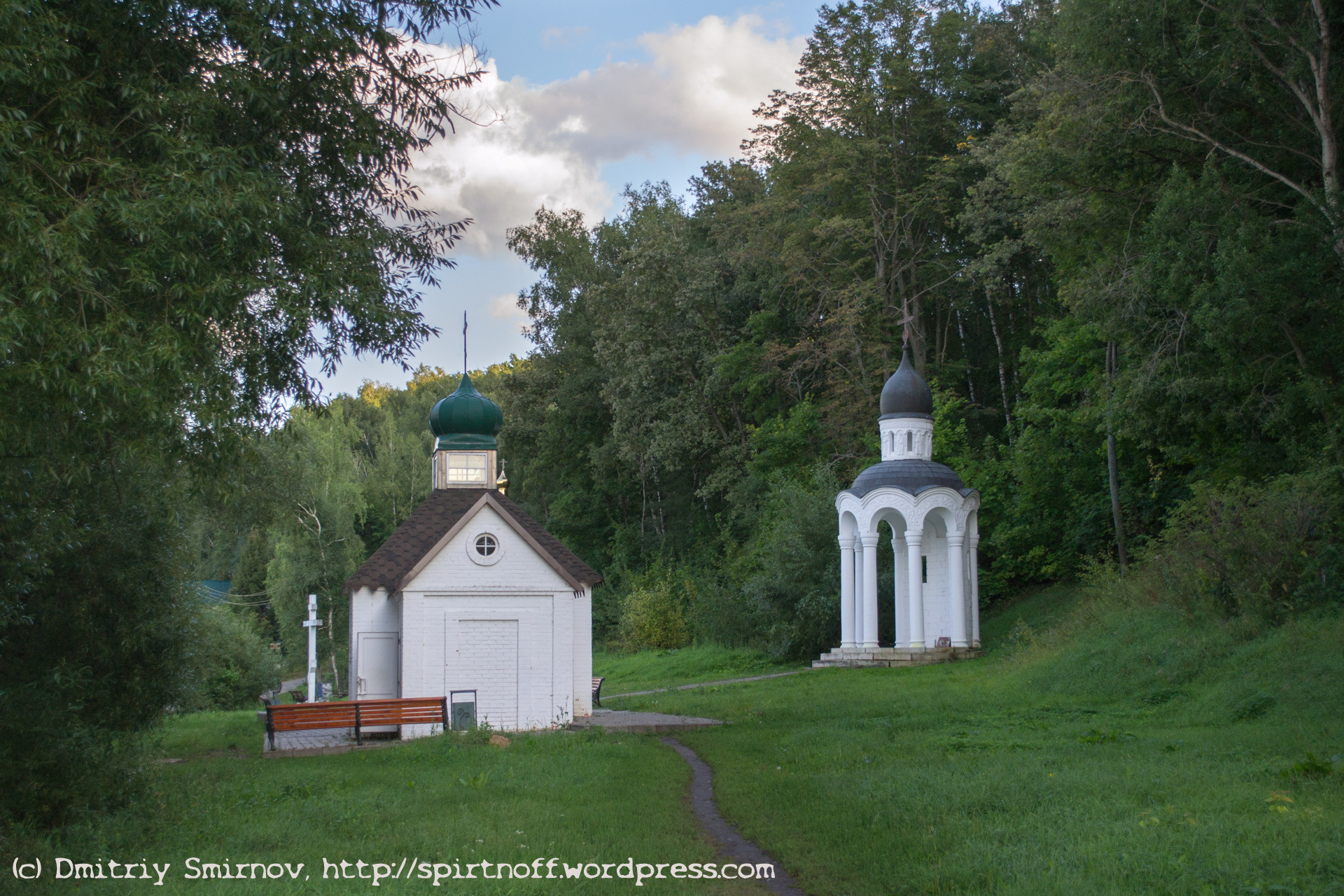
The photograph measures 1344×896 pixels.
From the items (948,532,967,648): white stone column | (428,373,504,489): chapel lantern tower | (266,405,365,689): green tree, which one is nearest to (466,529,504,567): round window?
(428,373,504,489): chapel lantern tower

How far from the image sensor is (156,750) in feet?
42.4

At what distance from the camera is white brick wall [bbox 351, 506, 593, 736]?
68.4 ft

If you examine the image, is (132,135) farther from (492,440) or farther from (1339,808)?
(492,440)

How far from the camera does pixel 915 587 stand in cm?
3120

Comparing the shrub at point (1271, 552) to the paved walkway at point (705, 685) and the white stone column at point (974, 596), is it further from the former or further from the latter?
the paved walkway at point (705, 685)

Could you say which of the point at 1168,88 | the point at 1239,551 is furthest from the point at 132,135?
the point at 1168,88

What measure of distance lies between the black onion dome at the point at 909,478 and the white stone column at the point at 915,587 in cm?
135

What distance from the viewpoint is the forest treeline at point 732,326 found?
26.4 ft

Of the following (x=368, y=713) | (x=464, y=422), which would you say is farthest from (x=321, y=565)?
(x=368, y=713)

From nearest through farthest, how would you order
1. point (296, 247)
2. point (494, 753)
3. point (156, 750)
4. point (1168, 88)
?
point (296, 247) < point (156, 750) < point (494, 753) < point (1168, 88)

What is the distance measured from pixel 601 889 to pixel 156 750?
7900mm

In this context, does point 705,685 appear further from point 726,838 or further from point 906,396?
point 726,838

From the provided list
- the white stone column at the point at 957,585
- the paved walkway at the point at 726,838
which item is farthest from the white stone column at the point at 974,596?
the paved walkway at the point at 726,838

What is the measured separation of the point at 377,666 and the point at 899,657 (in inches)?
581
